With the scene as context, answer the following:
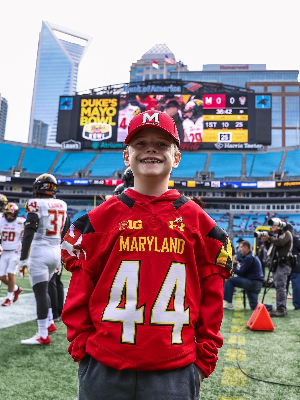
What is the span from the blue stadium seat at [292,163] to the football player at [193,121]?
30.2ft

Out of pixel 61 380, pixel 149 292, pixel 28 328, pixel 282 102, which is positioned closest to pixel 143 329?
pixel 149 292

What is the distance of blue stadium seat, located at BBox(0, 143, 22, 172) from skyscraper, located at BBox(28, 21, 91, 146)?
116 meters

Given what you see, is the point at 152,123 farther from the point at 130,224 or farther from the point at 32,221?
the point at 32,221

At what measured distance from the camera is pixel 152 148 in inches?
59.7

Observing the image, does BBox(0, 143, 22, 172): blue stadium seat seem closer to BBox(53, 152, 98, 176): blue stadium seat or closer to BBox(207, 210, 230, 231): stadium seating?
BBox(53, 152, 98, 176): blue stadium seat

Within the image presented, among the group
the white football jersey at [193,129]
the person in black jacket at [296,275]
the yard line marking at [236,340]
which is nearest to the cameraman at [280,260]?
the person in black jacket at [296,275]

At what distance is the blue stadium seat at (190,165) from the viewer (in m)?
34.1

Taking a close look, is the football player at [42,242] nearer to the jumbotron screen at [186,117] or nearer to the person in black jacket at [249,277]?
the person in black jacket at [249,277]

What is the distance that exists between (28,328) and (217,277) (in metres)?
4.19

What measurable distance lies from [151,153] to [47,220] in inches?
120

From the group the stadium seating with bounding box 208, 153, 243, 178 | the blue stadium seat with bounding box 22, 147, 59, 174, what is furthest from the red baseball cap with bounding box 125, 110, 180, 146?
the blue stadium seat with bounding box 22, 147, 59, 174

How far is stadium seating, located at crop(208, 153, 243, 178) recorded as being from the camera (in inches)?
1323

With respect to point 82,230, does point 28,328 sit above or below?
below

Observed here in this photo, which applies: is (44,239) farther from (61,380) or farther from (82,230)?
(82,230)
